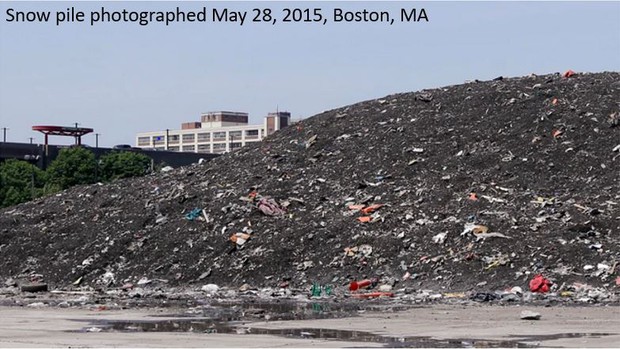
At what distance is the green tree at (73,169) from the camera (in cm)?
6756

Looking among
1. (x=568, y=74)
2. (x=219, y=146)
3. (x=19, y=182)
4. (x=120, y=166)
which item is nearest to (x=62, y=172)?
(x=19, y=182)

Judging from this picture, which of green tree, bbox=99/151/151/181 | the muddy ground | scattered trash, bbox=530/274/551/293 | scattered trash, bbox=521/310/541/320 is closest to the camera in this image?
the muddy ground

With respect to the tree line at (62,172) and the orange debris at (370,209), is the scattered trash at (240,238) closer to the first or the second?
the orange debris at (370,209)

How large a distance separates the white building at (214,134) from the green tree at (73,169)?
280 ft

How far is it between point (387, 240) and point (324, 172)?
460 cm

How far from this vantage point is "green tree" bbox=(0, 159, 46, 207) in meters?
62.0

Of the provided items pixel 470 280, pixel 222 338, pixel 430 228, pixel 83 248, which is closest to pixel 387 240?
pixel 430 228

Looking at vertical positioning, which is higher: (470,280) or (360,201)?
(360,201)

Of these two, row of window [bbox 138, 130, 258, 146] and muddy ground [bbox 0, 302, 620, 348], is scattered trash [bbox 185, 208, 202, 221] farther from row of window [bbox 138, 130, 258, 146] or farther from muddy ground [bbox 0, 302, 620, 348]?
row of window [bbox 138, 130, 258, 146]

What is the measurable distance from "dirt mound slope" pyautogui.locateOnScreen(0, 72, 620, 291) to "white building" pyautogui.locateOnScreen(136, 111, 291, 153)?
123555 mm

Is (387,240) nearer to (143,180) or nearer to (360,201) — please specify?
(360,201)

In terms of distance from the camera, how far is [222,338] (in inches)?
532

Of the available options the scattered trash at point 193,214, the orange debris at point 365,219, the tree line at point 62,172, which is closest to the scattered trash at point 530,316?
the orange debris at point 365,219

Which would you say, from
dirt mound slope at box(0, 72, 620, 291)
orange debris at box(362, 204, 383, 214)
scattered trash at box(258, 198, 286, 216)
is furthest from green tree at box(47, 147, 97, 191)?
orange debris at box(362, 204, 383, 214)
